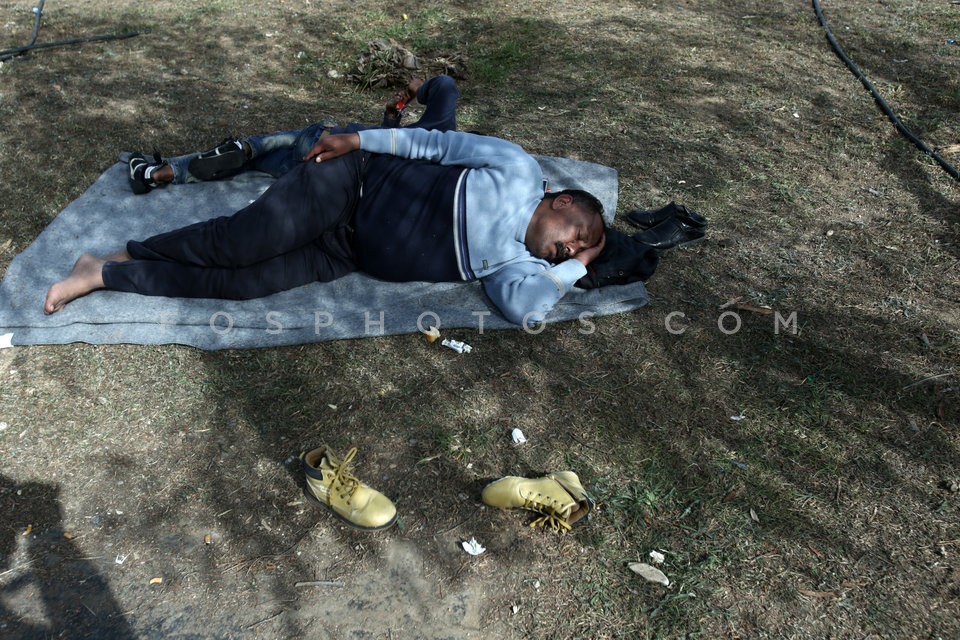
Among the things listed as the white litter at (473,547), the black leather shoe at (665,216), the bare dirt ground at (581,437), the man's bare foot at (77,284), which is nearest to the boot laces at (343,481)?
the bare dirt ground at (581,437)

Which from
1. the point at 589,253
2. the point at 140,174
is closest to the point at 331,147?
the point at 589,253

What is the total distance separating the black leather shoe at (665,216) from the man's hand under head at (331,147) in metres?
1.79

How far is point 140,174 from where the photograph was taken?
14.3 feet

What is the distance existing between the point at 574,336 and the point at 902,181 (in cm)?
284

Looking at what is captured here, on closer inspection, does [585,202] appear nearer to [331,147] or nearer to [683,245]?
[683,245]

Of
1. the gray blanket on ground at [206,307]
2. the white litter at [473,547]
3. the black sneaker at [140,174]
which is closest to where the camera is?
the white litter at [473,547]

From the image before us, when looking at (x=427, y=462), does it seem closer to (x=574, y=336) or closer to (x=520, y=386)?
(x=520, y=386)

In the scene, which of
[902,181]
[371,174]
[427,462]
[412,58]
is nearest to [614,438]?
[427,462]

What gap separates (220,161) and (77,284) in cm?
124

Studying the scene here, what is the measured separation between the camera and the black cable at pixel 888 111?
4829 millimetres

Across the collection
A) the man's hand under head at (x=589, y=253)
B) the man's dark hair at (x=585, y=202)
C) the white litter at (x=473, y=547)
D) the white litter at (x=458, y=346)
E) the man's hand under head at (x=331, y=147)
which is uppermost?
the man's hand under head at (x=331, y=147)

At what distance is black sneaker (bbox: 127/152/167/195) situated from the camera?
4348mm

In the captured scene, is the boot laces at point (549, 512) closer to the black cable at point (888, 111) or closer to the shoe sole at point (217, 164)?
the shoe sole at point (217, 164)

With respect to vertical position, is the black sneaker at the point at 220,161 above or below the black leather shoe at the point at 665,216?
below
